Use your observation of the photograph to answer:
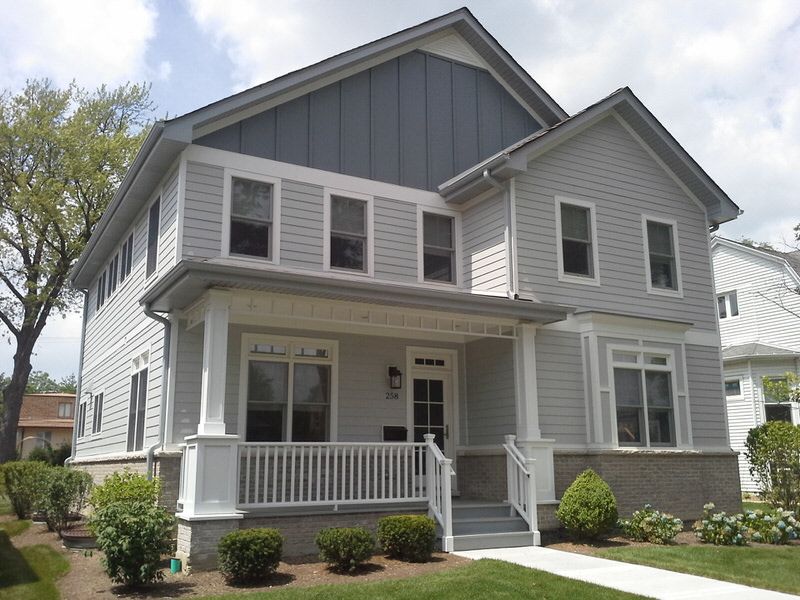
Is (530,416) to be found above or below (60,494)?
above

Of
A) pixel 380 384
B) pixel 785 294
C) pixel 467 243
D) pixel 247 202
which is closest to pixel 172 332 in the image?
pixel 247 202

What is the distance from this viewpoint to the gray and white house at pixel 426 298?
10945 millimetres

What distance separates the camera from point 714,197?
50.5 ft

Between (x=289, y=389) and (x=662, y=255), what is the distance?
801 centimetres

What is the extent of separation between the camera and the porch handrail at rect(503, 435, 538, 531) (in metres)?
11.2

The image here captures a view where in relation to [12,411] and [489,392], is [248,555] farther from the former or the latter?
[12,411]

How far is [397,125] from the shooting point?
14117 millimetres

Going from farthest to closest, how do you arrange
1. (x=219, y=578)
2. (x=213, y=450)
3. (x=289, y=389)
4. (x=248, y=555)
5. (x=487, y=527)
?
(x=289, y=389) → (x=487, y=527) → (x=213, y=450) → (x=219, y=578) → (x=248, y=555)

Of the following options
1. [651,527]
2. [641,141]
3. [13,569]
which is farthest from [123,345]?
[641,141]

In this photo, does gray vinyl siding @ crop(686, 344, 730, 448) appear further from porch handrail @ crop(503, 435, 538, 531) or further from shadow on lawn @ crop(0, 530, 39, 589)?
shadow on lawn @ crop(0, 530, 39, 589)

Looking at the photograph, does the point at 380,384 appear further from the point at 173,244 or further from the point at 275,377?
the point at 173,244

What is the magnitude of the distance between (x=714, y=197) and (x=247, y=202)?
31.8 ft

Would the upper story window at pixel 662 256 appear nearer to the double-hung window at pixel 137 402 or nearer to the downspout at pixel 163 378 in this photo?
the downspout at pixel 163 378

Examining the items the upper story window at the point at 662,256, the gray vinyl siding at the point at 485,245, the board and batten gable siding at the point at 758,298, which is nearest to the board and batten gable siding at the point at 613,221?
the upper story window at the point at 662,256
